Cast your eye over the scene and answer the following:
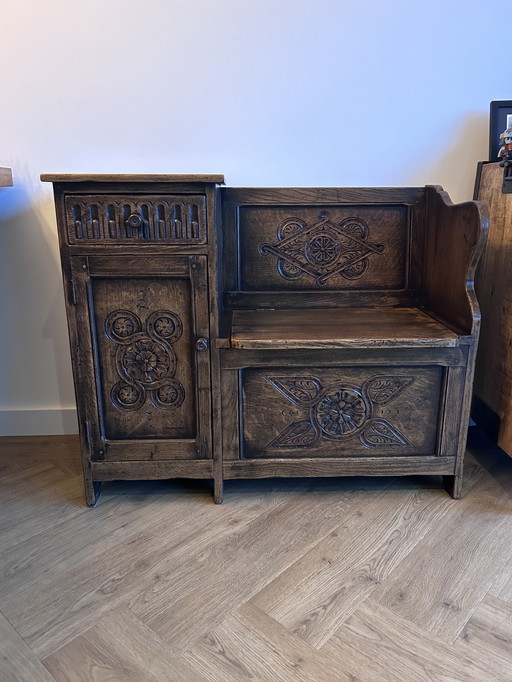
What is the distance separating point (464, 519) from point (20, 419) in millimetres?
1754

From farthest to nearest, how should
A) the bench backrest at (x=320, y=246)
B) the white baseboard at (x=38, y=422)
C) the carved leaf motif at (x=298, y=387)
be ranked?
1. the white baseboard at (x=38, y=422)
2. the bench backrest at (x=320, y=246)
3. the carved leaf motif at (x=298, y=387)

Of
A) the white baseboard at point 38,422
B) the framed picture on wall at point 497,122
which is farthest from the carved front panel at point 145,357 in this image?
the framed picture on wall at point 497,122

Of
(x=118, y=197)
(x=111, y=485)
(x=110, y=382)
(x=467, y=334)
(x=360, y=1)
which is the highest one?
(x=360, y=1)

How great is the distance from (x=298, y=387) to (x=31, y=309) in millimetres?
1152

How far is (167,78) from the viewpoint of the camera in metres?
1.75

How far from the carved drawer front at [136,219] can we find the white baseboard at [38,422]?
3.14ft

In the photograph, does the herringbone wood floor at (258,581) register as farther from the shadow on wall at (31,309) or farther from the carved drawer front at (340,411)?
the shadow on wall at (31,309)

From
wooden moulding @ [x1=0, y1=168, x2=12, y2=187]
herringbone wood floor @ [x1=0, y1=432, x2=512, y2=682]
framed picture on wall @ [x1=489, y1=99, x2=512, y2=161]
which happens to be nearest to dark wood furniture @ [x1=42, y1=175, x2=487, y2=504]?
herringbone wood floor @ [x1=0, y1=432, x2=512, y2=682]

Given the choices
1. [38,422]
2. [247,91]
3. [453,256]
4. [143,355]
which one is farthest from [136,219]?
[38,422]

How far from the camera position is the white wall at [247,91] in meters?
1.71

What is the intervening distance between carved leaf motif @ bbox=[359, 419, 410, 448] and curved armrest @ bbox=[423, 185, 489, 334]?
0.38m

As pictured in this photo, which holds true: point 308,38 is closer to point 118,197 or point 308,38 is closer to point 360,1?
point 360,1

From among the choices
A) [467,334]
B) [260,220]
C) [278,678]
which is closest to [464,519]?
[467,334]

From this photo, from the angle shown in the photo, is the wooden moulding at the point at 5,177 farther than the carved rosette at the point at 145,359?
Yes
